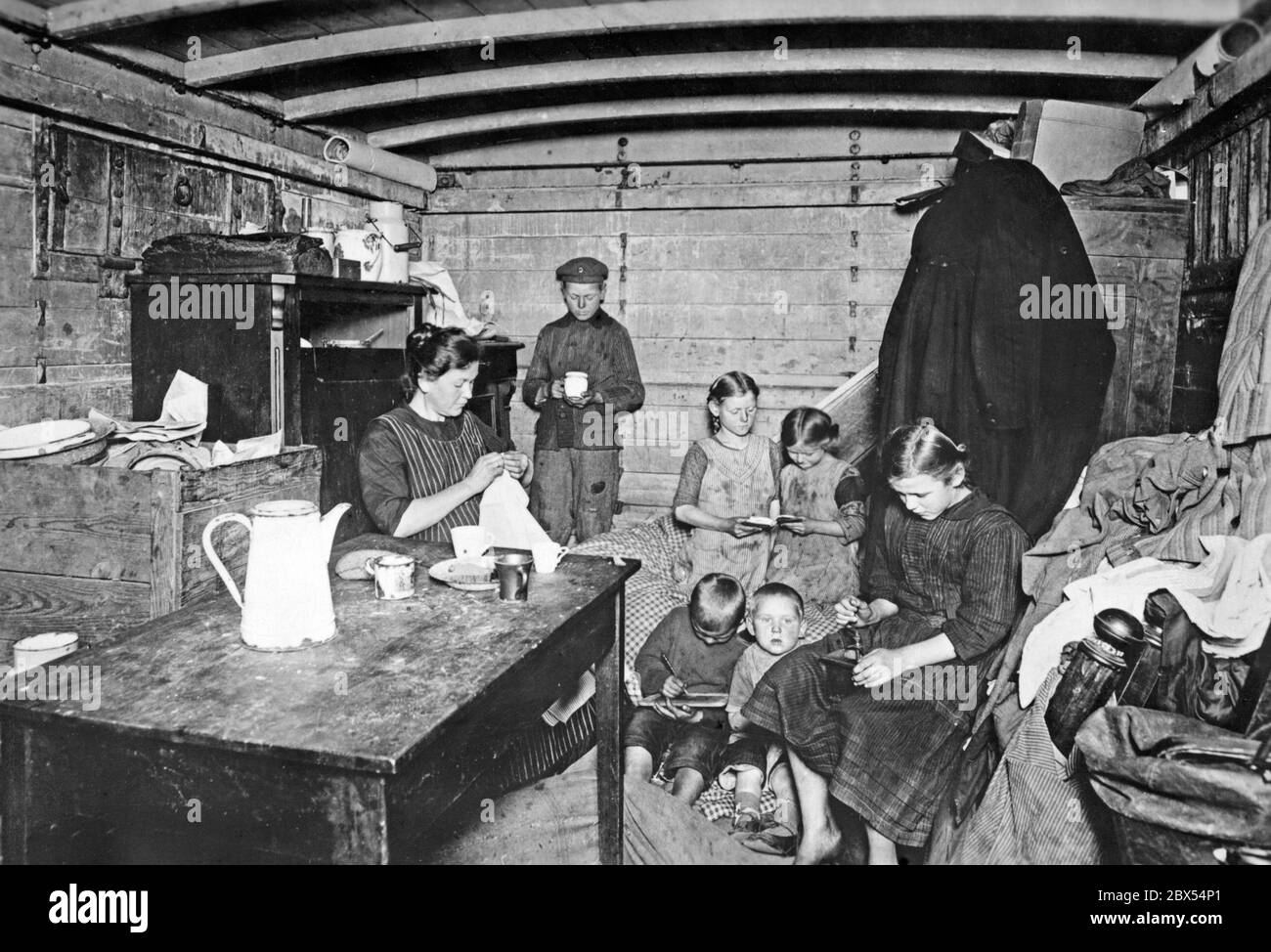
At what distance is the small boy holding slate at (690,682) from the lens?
3359 mm

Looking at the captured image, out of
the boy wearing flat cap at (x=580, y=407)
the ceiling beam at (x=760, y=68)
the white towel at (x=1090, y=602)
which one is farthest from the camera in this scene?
the boy wearing flat cap at (x=580, y=407)

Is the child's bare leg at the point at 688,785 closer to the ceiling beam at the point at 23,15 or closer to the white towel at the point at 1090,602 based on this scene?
the white towel at the point at 1090,602

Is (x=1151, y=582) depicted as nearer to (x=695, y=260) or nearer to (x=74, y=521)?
(x=74, y=521)

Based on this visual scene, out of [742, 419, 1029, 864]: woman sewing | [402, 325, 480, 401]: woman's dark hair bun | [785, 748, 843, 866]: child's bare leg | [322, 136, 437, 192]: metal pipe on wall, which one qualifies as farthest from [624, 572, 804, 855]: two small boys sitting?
[322, 136, 437, 192]: metal pipe on wall

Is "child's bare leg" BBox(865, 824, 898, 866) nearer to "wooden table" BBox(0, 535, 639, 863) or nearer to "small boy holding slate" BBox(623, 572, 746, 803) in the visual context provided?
"small boy holding slate" BBox(623, 572, 746, 803)

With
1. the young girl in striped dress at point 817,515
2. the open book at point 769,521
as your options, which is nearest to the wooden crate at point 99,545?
the open book at point 769,521

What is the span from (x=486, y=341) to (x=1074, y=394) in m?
3.67

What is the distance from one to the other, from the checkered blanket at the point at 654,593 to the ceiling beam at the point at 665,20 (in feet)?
7.29

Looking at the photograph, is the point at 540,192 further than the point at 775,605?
Yes

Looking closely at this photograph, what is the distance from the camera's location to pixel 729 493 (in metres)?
4.42

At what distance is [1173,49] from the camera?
3.64 meters

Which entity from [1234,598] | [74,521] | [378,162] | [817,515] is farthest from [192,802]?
[378,162]
